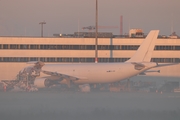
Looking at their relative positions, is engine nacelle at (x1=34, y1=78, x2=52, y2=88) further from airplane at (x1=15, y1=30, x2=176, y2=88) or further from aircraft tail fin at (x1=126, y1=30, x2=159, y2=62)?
aircraft tail fin at (x1=126, y1=30, x2=159, y2=62)

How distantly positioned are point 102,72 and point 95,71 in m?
0.84

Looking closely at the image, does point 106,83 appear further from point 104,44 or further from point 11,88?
point 104,44

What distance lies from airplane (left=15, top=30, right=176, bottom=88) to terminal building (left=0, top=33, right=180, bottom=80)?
1033 cm

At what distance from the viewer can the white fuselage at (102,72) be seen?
4391 cm

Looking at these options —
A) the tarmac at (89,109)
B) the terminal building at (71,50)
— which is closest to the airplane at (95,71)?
Answer: the terminal building at (71,50)

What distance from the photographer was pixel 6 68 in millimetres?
58031

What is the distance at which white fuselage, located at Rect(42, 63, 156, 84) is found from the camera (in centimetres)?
4391

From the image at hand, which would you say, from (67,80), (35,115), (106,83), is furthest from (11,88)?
(35,115)

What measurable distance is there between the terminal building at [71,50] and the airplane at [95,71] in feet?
33.9

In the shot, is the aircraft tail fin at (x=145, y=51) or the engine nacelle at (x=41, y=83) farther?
Result: the aircraft tail fin at (x=145, y=51)

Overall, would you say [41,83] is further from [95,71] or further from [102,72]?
[102,72]

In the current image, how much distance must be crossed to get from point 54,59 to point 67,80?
13489mm

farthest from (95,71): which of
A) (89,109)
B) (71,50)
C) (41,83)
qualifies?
(89,109)

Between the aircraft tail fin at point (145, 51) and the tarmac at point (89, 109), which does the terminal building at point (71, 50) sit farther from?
the tarmac at point (89, 109)
